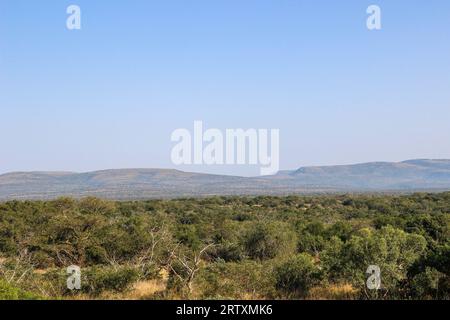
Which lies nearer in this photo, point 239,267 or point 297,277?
point 297,277

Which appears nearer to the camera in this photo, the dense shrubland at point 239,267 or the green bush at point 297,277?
the dense shrubland at point 239,267

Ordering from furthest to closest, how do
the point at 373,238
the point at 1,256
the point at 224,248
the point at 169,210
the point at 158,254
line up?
the point at 169,210 < the point at 224,248 < the point at 1,256 < the point at 158,254 < the point at 373,238

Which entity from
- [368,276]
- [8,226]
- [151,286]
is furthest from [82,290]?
[8,226]

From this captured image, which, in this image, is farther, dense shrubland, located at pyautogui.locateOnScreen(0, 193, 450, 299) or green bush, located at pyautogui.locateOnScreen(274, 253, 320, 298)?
green bush, located at pyautogui.locateOnScreen(274, 253, 320, 298)

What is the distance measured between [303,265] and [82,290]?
222 inches

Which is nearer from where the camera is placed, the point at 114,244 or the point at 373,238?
the point at 373,238

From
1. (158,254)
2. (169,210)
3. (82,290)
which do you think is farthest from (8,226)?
(169,210)

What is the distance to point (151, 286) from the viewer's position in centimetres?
1234

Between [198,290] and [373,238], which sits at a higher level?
[373,238]

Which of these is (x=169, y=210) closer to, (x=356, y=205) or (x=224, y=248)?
(x=356, y=205)

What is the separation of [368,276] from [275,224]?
991 cm
